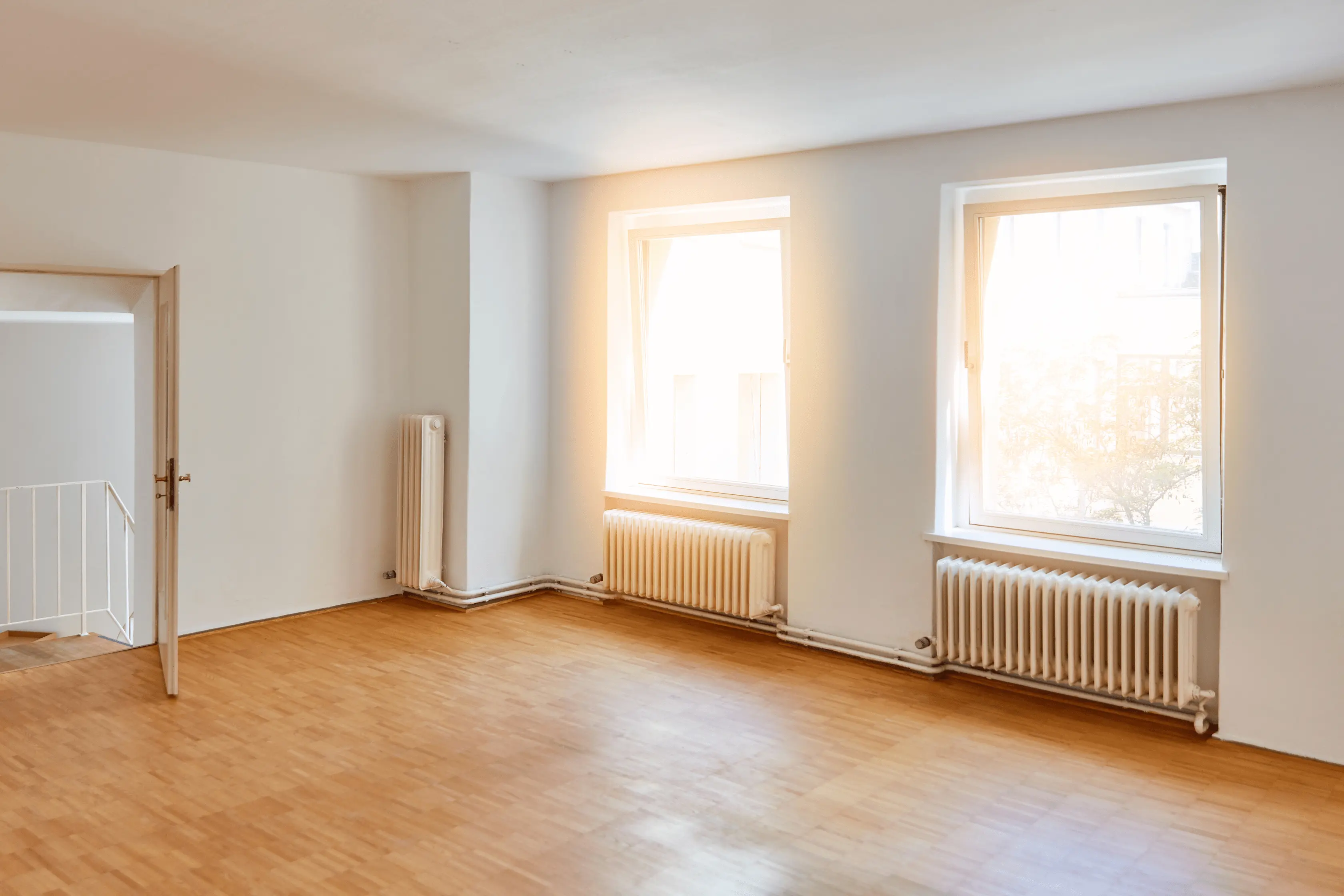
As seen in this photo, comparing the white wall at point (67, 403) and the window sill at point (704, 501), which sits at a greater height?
the white wall at point (67, 403)

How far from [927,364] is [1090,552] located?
118 centimetres

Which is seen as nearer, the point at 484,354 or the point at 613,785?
the point at 613,785

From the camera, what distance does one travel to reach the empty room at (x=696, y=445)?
10.9 feet

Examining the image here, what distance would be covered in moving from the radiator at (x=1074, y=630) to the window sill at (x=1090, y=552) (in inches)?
3.3

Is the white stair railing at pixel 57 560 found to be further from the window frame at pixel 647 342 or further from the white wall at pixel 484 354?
the window frame at pixel 647 342

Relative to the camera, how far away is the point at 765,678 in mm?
5047

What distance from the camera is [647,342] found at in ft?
21.6

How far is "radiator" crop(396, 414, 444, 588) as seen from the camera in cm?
632

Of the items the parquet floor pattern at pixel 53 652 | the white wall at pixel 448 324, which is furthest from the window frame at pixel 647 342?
the parquet floor pattern at pixel 53 652

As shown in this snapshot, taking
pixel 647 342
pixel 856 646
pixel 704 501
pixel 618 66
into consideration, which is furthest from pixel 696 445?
pixel 618 66

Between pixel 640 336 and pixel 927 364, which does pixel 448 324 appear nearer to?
pixel 640 336

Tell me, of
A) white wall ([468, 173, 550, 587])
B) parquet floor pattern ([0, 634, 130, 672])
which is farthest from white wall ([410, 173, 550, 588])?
parquet floor pattern ([0, 634, 130, 672])

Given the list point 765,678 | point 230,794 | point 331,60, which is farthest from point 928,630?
point 331,60

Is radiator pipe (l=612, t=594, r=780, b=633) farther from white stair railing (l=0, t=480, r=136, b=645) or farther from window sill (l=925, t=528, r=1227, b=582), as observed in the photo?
white stair railing (l=0, t=480, r=136, b=645)
